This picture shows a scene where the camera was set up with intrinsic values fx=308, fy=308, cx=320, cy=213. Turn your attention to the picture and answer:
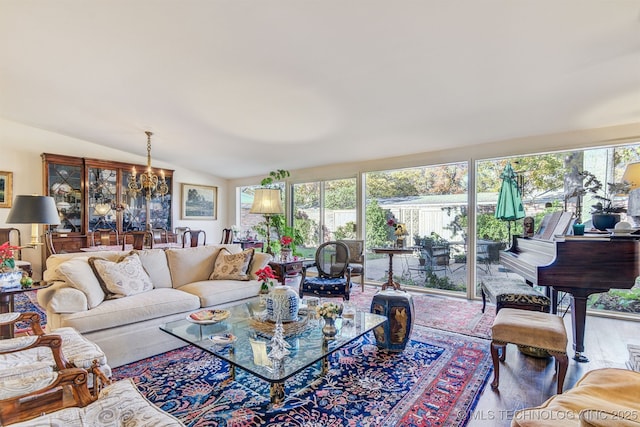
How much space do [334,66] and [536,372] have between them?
9.90 ft

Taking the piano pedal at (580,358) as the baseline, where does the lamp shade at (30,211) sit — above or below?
above

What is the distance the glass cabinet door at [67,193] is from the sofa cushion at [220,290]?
3953 millimetres

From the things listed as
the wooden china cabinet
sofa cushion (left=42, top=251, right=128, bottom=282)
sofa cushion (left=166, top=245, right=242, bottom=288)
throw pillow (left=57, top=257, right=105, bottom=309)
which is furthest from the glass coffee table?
A: the wooden china cabinet

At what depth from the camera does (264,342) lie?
2053mm

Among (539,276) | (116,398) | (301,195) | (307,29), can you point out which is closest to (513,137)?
(539,276)

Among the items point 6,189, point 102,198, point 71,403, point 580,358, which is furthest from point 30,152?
point 580,358

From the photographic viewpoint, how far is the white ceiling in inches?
85.6

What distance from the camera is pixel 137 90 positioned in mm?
3721

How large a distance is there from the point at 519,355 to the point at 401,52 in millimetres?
2744

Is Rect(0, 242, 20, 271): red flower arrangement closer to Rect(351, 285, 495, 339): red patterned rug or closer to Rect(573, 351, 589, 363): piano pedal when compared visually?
Rect(351, 285, 495, 339): red patterned rug

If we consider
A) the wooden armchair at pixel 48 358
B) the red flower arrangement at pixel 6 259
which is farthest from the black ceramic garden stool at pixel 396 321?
the red flower arrangement at pixel 6 259

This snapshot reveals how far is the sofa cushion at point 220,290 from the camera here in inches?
119

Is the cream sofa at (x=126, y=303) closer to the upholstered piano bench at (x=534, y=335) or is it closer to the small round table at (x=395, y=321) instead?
the small round table at (x=395, y=321)

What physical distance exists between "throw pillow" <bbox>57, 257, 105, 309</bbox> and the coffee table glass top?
0.81 meters
